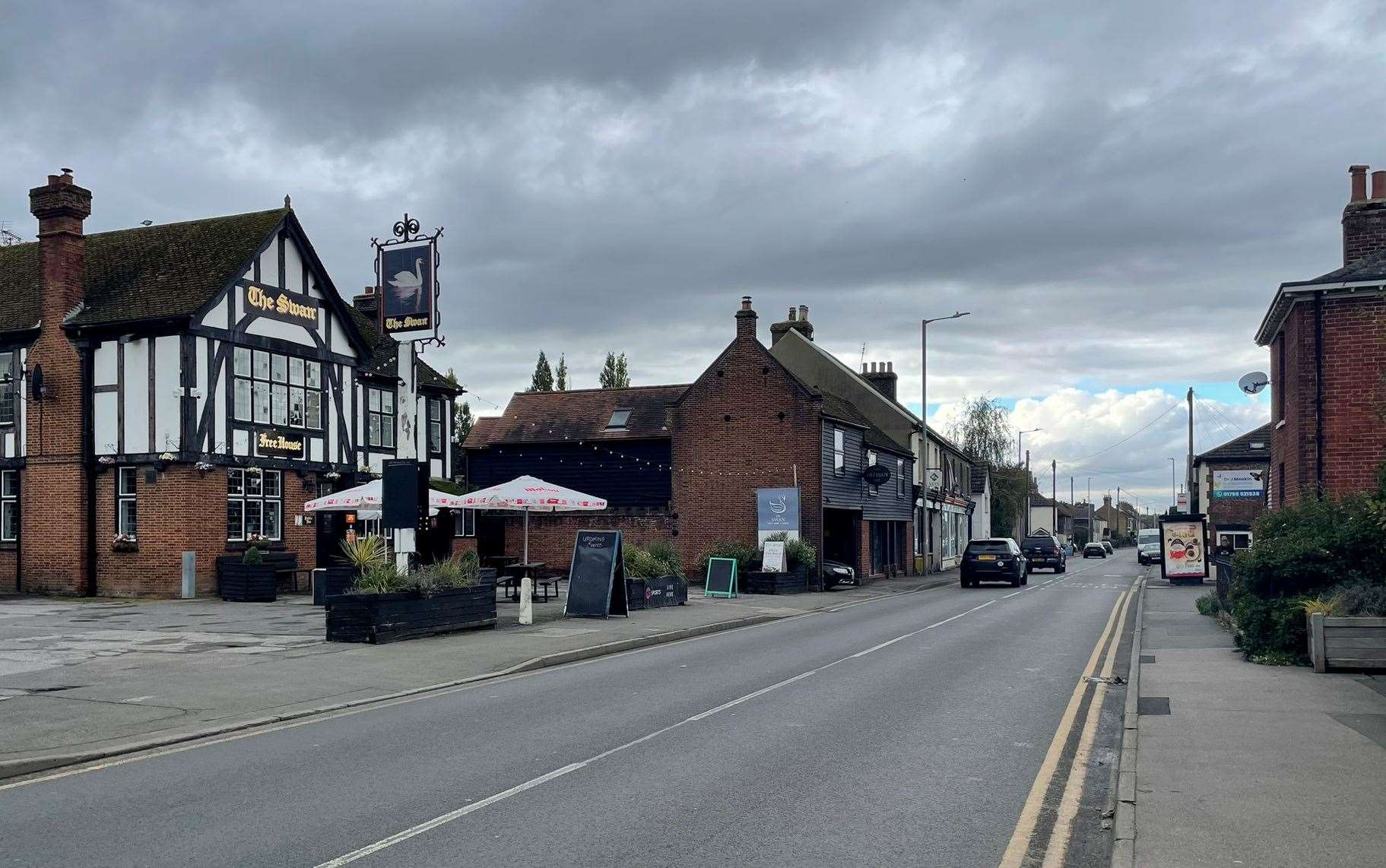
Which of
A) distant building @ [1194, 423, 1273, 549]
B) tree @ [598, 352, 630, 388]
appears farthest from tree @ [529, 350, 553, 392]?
distant building @ [1194, 423, 1273, 549]

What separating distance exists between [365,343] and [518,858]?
1142 inches

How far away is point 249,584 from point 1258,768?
23378 millimetres

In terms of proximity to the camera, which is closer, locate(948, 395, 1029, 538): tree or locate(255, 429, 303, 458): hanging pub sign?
locate(255, 429, 303, 458): hanging pub sign

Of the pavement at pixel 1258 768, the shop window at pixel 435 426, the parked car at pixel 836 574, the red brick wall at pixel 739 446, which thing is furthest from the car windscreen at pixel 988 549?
the pavement at pixel 1258 768

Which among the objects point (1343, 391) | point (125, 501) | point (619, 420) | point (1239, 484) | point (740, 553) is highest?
point (619, 420)

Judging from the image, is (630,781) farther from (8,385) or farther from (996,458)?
(996,458)

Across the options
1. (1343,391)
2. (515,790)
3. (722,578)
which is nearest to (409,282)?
(722,578)

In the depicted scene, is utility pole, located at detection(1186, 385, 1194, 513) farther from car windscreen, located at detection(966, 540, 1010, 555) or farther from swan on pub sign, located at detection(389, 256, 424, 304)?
swan on pub sign, located at detection(389, 256, 424, 304)

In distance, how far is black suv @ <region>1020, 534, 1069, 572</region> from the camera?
49844 millimetres

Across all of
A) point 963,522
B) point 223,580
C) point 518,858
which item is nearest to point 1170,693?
point 518,858

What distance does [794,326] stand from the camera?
50750mm

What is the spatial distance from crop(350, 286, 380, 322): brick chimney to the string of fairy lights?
21.3ft

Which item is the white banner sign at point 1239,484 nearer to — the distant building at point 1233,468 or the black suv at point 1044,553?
the distant building at point 1233,468

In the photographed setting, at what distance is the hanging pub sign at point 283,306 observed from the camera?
96.0 feet
